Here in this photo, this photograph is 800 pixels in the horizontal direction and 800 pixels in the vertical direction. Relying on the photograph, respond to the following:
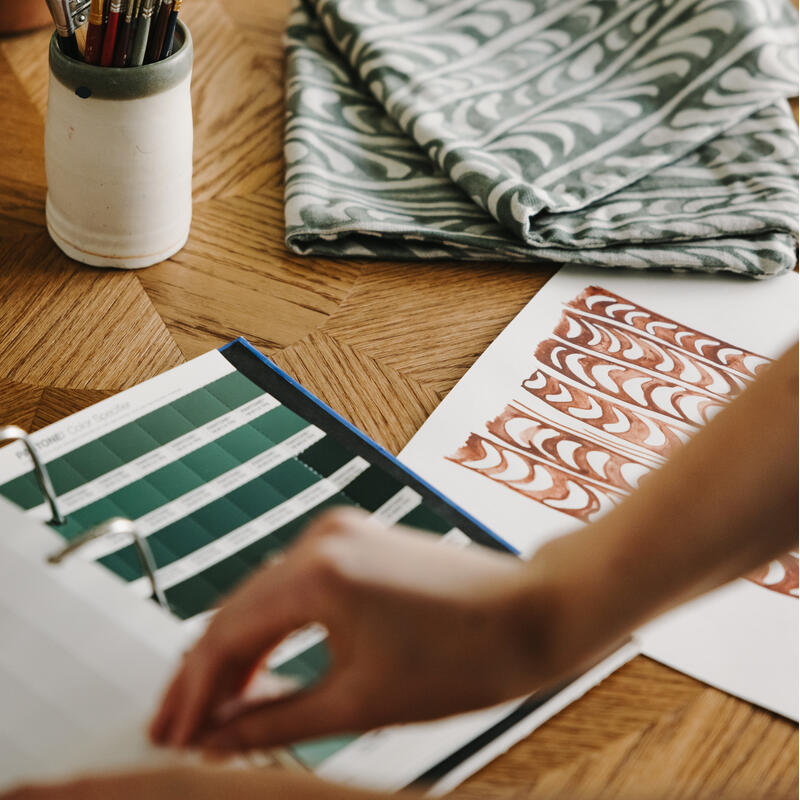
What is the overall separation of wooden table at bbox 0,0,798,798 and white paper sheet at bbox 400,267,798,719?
13 millimetres

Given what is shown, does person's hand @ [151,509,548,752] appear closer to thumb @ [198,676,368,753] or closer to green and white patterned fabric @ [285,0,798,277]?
thumb @ [198,676,368,753]

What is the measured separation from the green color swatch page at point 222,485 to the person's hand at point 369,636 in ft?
0.32

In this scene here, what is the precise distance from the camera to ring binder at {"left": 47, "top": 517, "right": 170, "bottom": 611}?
1.17 ft

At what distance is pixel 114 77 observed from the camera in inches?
20.6

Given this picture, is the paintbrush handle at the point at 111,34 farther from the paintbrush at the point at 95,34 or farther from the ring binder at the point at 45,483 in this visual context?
the ring binder at the point at 45,483

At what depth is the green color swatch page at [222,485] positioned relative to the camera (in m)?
0.43

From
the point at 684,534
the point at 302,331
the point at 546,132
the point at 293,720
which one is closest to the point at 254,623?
the point at 293,720

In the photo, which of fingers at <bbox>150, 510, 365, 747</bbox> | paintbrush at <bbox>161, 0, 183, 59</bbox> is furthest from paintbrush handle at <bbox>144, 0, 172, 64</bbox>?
fingers at <bbox>150, 510, 365, 747</bbox>

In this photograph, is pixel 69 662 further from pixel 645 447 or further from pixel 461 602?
pixel 645 447

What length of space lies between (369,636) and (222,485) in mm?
205

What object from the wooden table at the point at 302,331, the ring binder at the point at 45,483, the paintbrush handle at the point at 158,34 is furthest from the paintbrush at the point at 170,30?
the ring binder at the point at 45,483

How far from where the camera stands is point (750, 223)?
676mm

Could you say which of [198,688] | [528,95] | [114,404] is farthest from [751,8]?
[198,688]

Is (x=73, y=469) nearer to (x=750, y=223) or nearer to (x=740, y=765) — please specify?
(x=740, y=765)
